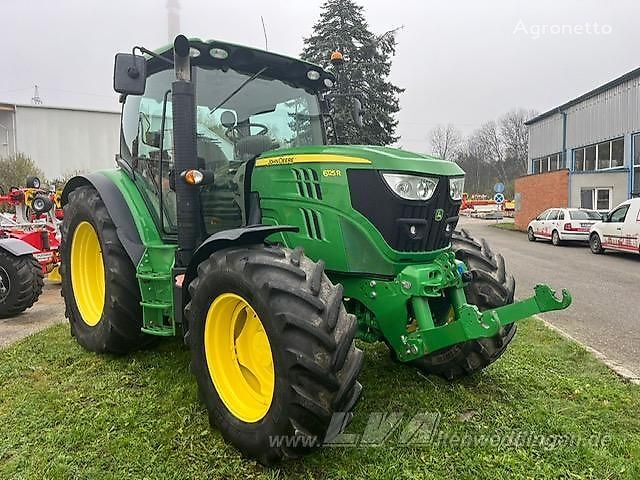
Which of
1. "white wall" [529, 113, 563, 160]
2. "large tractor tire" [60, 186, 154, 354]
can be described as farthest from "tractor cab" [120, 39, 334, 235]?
"white wall" [529, 113, 563, 160]

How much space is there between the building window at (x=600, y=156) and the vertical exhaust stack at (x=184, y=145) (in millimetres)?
23641

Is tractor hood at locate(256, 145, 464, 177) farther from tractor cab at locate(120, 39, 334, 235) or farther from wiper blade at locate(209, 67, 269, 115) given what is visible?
wiper blade at locate(209, 67, 269, 115)

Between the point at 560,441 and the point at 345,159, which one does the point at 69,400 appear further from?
the point at 560,441

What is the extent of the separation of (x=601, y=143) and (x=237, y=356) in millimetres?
25571

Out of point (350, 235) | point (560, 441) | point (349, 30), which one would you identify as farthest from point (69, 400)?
point (349, 30)

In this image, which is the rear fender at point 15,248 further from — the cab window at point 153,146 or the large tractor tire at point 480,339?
the large tractor tire at point 480,339

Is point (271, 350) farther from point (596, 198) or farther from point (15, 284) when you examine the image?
point (596, 198)

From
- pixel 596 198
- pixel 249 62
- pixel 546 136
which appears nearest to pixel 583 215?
pixel 596 198

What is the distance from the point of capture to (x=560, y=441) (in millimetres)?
3375

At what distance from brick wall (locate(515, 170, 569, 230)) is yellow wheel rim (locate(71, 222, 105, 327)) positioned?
2359 cm

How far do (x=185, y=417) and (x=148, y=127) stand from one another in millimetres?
2395

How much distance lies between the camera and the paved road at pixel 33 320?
600 centimetres

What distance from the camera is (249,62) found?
4.29 m

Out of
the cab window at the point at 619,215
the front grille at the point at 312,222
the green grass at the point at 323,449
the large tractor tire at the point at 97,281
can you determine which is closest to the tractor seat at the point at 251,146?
the front grille at the point at 312,222
